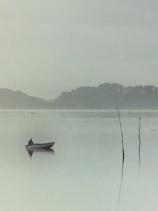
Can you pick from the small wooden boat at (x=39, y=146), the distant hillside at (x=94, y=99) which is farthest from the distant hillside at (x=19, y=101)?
the small wooden boat at (x=39, y=146)

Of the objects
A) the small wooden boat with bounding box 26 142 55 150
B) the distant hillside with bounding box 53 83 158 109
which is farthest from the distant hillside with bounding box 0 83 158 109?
the small wooden boat with bounding box 26 142 55 150

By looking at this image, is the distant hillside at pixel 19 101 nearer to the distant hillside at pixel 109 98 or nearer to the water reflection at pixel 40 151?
the distant hillside at pixel 109 98

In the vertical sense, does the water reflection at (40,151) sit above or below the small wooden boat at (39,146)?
below

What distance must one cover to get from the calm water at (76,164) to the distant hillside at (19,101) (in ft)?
0.10

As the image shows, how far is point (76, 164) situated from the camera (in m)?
2.27

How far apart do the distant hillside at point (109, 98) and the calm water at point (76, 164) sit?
0.12 feet

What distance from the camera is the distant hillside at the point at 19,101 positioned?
215 cm

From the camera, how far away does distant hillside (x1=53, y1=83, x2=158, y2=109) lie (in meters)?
2.25

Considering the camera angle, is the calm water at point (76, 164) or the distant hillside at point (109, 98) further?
the distant hillside at point (109, 98)

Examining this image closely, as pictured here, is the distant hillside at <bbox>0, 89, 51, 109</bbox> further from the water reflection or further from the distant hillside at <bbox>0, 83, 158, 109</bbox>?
the water reflection

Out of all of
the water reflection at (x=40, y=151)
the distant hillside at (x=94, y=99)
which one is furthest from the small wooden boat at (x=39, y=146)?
the distant hillside at (x=94, y=99)

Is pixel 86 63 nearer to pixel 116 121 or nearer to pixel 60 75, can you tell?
pixel 60 75

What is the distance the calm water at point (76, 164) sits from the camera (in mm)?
2119

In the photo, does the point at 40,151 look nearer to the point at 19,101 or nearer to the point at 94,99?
the point at 19,101
